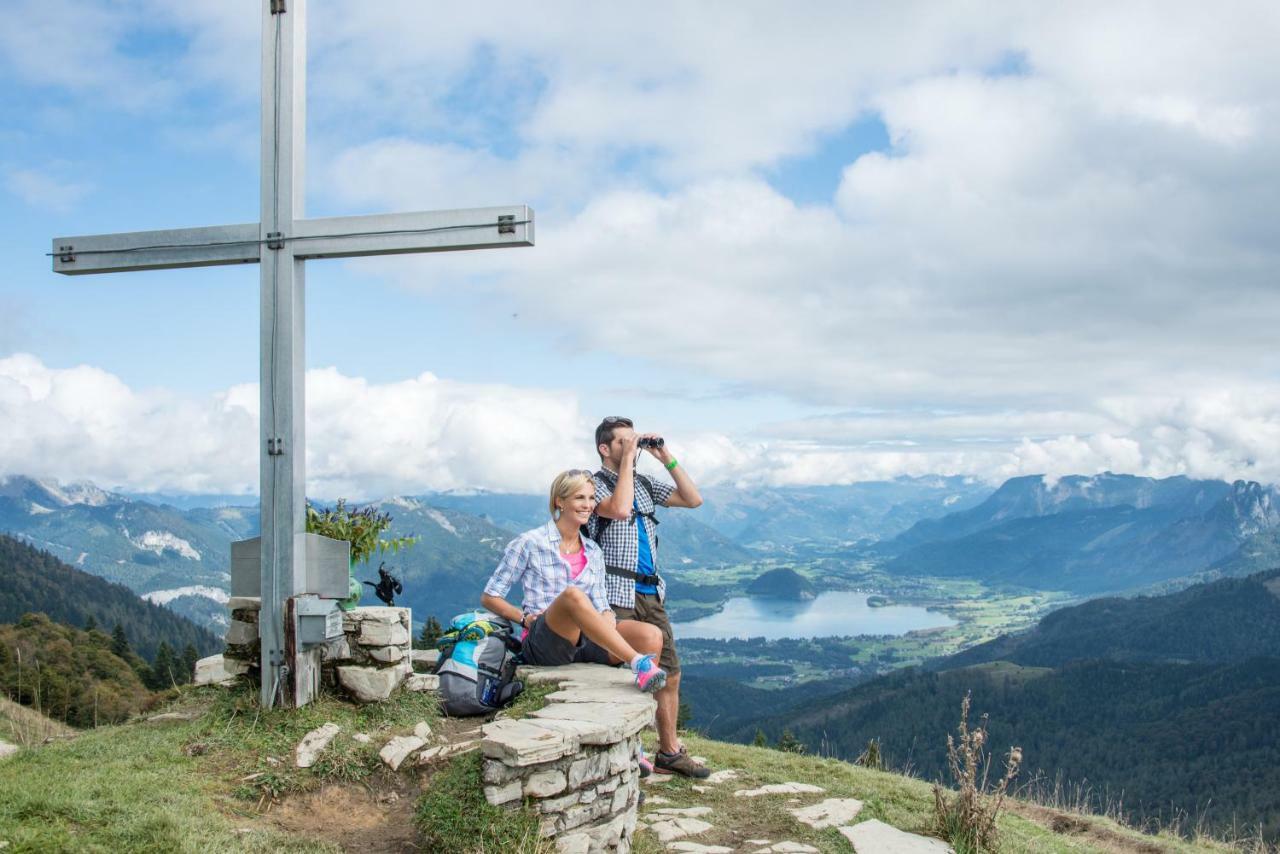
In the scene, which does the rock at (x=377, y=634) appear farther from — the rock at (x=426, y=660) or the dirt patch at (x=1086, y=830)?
the dirt patch at (x=1086, y=830)

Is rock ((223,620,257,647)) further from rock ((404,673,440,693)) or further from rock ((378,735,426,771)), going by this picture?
rock ((378,735,426,771))

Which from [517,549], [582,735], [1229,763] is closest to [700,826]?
[582,735]

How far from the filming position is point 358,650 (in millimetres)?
7969

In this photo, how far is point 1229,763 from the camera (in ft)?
358

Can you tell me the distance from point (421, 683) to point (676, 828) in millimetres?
2861

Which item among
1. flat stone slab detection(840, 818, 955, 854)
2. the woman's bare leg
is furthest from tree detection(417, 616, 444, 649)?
flat stone slab detection(840, 818, 955, 854)

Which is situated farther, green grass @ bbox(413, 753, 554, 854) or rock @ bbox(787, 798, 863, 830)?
rock @ bbox(787, 798, 863, 830)

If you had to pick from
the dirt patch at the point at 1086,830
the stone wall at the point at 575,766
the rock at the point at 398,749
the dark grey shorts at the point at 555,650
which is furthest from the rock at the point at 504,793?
the dirt patch at the point at 1086,830

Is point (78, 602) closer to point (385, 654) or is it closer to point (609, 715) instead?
point (385, 654)

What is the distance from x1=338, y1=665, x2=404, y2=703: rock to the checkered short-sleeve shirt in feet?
6.84

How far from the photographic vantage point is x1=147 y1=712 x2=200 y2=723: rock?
7.90 metres

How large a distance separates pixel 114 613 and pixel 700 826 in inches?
5972

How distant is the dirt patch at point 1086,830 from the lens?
8.41 meters

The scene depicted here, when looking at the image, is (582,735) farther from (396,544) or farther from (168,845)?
(396,544)
